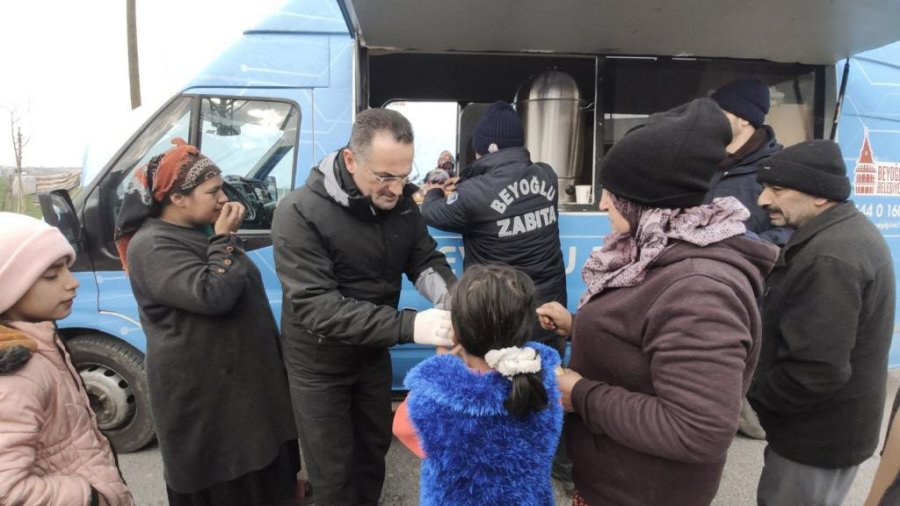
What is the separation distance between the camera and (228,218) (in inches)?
83.5

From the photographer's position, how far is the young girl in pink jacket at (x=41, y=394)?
1183 mm

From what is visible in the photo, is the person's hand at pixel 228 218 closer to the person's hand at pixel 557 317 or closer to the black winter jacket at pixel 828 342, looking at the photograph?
the person's hand at pixel 557 317

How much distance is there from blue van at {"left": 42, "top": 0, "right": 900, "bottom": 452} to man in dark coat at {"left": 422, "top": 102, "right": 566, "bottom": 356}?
31 cm

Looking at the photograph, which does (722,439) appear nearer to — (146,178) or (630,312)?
(630,312)

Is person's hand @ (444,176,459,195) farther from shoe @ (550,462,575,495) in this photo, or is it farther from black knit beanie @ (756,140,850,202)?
black knit beanie @ (756,140,850,202)

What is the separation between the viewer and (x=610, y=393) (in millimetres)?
1257

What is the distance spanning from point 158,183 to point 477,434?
1.67 metres

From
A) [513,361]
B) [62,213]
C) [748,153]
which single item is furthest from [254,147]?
[748,153]

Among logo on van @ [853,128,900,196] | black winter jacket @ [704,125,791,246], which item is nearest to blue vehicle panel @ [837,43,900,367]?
logo on van @ [853,128,900,196]

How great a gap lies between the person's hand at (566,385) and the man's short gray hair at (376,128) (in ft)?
3.64

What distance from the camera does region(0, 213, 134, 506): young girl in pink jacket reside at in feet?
3.88

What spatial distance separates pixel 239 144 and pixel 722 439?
118 inches

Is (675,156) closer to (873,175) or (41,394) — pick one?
(41,394)

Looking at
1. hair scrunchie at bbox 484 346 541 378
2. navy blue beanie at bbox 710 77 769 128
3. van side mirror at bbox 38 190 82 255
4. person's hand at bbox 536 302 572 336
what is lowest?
person's hand at bbox 536 302 572 336
